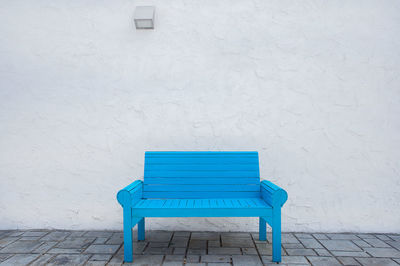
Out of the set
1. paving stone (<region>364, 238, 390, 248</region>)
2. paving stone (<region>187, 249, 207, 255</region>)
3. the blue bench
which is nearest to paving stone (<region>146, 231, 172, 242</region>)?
the blue bench

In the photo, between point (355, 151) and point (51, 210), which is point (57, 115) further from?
point (355, 151)

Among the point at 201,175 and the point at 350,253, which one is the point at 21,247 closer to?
the point at 201,175

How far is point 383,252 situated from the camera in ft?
8.70

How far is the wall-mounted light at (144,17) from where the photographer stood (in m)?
3.17

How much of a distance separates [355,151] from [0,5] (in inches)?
181

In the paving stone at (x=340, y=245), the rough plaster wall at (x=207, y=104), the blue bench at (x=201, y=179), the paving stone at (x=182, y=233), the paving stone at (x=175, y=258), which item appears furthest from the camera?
the rough plaster wall at (x=207, y=104)

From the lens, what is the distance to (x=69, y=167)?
3299mm

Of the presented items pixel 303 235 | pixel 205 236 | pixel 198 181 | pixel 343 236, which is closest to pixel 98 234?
pixel 205 236

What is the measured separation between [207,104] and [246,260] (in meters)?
1.70

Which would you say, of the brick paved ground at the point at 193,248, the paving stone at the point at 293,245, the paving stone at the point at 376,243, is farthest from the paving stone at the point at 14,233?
the paving stone at the point at 376,243

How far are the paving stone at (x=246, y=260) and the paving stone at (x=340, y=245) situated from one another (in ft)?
2.63

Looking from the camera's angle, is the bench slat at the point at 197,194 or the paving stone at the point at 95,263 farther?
the bench slat at the point at 197,194

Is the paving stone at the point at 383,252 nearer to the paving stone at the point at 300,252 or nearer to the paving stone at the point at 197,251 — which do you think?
the paving stone at the point at 300,252

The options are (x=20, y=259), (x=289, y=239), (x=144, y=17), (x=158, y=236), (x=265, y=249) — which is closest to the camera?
(x=20, y=259)
